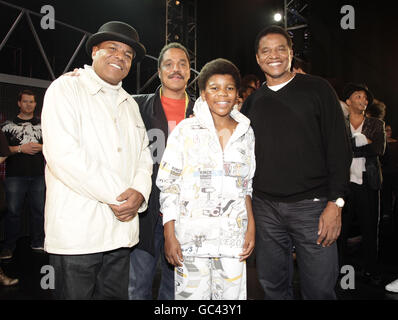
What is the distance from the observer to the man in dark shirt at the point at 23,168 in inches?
153

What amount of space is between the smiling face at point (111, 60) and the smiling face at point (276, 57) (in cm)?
90

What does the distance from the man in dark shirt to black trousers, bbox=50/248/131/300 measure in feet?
8.83

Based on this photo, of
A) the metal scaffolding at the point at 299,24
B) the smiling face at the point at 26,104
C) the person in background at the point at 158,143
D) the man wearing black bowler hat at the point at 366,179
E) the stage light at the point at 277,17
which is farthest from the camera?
the stage light at the point at 277,17

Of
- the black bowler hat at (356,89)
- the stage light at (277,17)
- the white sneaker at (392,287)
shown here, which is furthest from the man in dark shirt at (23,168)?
the stage light at (277,17)

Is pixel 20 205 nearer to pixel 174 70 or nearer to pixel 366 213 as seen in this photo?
pixel 174 70

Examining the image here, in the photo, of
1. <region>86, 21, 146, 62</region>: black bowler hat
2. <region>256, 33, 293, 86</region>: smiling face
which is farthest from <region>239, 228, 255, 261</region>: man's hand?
<region>86, 21, 146, 62</region>: black bowler hat

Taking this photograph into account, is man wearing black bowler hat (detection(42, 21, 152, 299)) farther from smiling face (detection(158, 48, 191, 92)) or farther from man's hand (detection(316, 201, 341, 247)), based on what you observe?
man's hand (detection(316, 201, 341, 247))

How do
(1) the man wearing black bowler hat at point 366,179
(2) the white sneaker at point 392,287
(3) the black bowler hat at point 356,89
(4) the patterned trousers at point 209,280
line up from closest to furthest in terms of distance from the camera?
(4) the patterned trousers at point 209,280, (2) the white sneaker at point 392,287, (1) the man wearing black bowler hat at point 366,179, (3) the black bowler hat at point 356,89

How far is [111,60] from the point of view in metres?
1.88

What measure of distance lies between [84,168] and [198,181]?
628 mm

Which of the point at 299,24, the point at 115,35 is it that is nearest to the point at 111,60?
the point at 115,35

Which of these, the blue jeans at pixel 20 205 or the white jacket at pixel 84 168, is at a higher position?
the white jacket at pixel 84 168

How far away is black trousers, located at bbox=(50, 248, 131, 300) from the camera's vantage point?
1.58m

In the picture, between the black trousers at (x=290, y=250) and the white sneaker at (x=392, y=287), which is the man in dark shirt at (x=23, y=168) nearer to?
the black trousers at (x=290, y=250)
